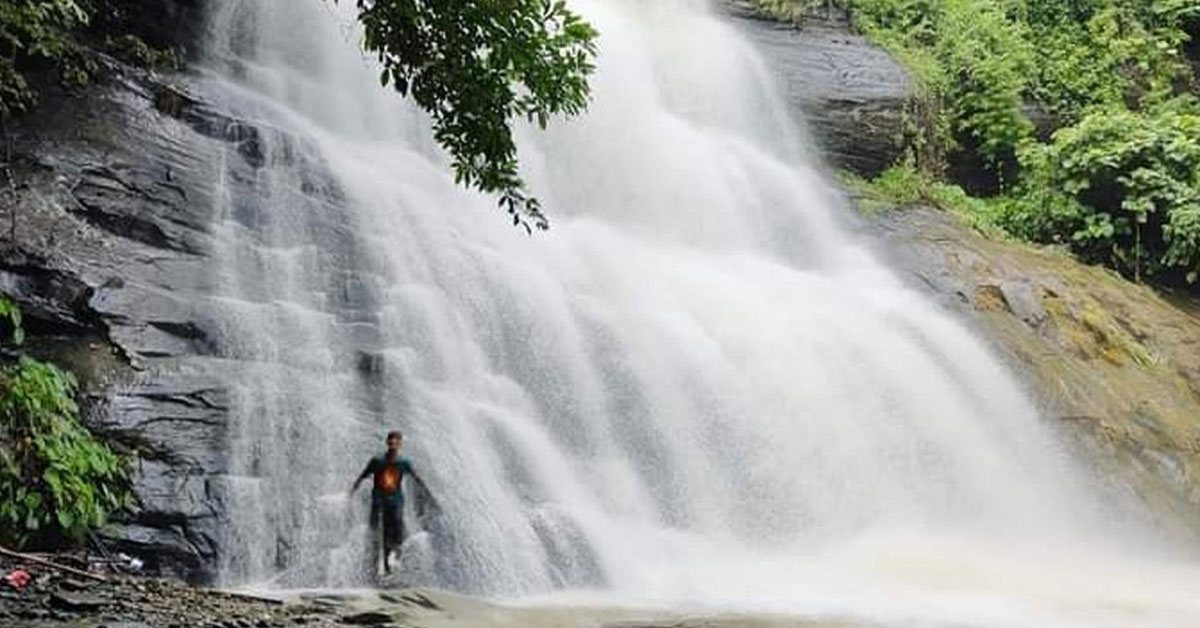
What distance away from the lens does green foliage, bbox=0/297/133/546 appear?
7047 mm

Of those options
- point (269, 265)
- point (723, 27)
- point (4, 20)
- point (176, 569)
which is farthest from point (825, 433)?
point (723, 27)

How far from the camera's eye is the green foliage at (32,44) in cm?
895

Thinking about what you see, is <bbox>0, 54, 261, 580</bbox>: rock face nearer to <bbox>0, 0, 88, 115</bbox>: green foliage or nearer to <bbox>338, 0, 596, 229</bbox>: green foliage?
<bbox>0, 0, 88, 115</bbox>: green foliage

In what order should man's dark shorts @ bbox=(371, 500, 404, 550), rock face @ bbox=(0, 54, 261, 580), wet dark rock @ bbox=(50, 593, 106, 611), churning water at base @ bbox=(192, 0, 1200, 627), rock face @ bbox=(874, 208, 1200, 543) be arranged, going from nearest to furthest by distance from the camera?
wet dark rock @ bbox=(50, 593, 106, 611) → rock face @ bbox=(0, 54, 261, 580) → man's dark shorts @ bbox=(371, 500, 404, 550) → churning water at base @ bbox=(192, 0, 1200, 627) → rock face @ bbox=(874, 208, 1200, 543)

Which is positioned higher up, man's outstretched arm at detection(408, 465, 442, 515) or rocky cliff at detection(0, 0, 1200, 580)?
rocky cliff at detection(0, 0, 1200, 580)

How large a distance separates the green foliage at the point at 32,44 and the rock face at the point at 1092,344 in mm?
10402

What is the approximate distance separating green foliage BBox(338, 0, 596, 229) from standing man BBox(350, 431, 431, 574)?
2.97 metres

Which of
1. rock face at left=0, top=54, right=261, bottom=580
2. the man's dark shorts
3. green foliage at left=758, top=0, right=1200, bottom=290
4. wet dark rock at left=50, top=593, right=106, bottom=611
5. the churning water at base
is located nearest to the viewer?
wet dark rock at left=50, top=593, right=106, bottom=611

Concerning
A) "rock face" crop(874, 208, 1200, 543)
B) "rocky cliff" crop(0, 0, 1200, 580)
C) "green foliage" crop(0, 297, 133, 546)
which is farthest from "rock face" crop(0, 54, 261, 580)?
"rock face" crop(874, 208, 1200, 543)

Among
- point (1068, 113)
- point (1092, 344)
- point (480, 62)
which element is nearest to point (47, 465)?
point (480, 62)

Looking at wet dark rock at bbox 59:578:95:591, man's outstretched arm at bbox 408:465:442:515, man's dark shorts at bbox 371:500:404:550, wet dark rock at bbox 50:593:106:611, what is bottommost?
wet dark rock at bbox 50:593:106:611

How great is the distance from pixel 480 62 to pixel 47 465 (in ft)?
12.5

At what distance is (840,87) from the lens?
18812 mm

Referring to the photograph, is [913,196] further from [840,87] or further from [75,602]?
[75,602]
